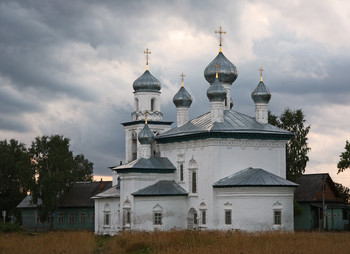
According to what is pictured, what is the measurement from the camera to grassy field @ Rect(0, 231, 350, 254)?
880 inches

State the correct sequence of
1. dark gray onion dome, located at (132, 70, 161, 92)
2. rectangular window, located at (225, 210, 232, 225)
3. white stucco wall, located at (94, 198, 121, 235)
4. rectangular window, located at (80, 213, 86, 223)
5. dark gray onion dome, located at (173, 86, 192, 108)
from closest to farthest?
rectangular window, located at (225, 210, 232, 225), white stucco wall, located at (94, 198, 121, 235), dark gray onion dome, located at (173, 86, 192, 108), dark gray onion dome, located at (132, 70, 161, 92), rectangular window, located at (80, 213, 86, 223)

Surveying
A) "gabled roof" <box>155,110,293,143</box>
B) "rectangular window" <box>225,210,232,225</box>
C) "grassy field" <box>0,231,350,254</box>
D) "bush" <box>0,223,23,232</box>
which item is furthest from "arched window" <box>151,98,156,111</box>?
"grassy field" <box>0,231,350,254</box>

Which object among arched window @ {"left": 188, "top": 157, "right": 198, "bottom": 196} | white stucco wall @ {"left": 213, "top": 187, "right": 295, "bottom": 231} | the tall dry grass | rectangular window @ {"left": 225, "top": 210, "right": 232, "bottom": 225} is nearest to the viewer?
the tall dry grass

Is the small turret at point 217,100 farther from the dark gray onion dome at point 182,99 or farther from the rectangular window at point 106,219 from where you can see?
the rectangular window at point 106,219

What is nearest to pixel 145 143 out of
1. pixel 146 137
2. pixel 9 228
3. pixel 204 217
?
pixel 146 137

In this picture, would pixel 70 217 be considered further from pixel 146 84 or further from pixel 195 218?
pixel 195 218

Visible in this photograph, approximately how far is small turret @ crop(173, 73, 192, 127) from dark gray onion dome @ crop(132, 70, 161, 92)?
4106 mm

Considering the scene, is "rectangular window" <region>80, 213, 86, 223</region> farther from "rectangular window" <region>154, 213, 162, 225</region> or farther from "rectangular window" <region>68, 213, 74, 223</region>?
"rectangular window" <region>154, 213, 162, 225</region>

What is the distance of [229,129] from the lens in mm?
41156

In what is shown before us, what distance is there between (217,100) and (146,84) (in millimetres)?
10892

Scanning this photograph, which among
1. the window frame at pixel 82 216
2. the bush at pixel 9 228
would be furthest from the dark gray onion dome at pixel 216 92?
the window frame at pixel 82 216

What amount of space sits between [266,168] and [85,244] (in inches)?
739

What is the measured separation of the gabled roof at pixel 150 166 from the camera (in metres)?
43.6

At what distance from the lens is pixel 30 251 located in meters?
23.1
